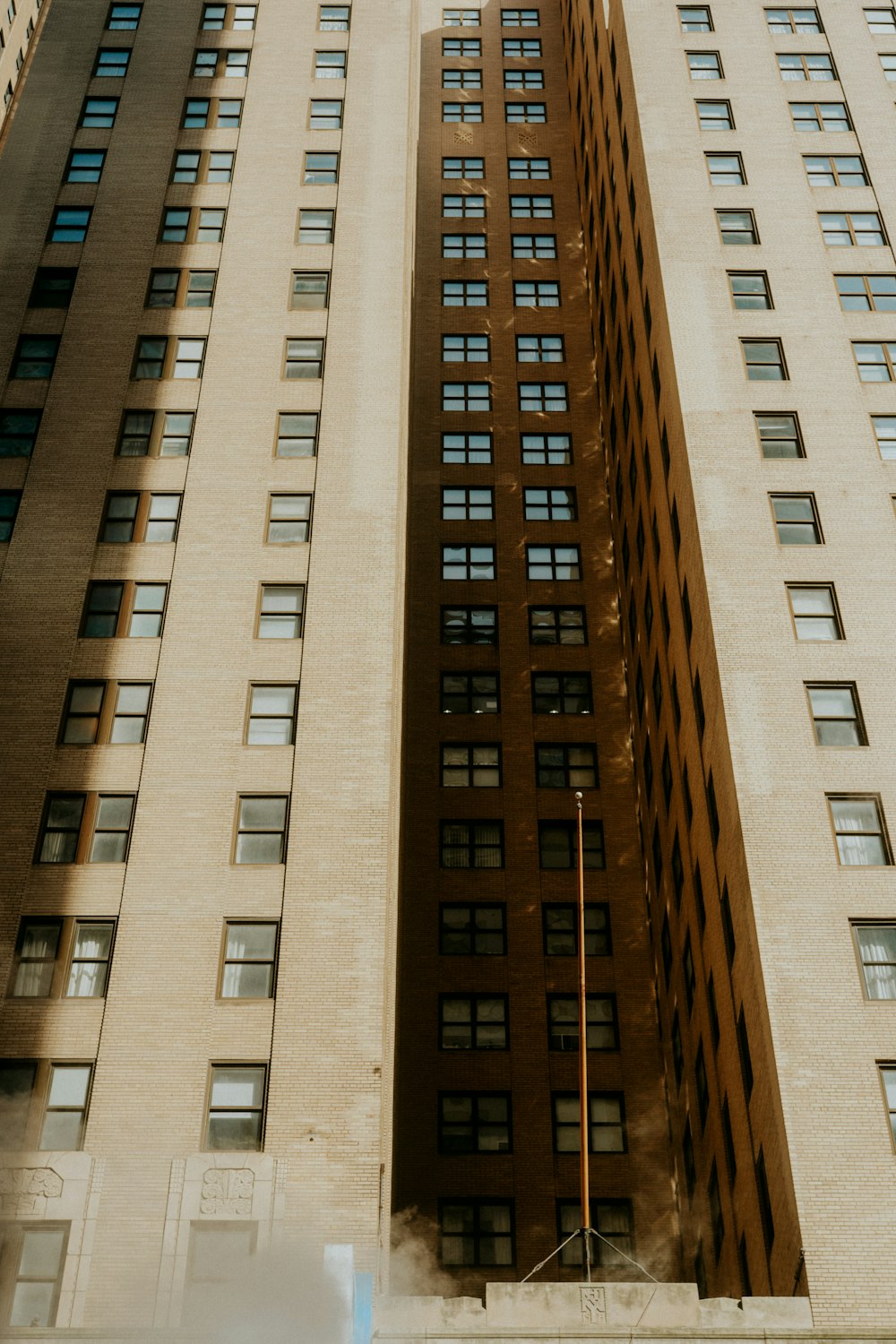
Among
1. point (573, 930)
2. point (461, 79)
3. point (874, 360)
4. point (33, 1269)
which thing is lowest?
point (33, 1269)

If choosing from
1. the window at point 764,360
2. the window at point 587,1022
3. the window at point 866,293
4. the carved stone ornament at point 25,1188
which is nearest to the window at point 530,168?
the window at point 866,293

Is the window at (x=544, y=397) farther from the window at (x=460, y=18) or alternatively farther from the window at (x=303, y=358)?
the window at (x=460, y=18)

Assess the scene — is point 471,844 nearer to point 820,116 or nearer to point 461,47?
point 820,116

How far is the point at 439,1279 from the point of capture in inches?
1340

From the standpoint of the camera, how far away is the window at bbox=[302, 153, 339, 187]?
43.2 metres

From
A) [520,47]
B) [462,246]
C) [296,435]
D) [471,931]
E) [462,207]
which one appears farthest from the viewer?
[520,47]

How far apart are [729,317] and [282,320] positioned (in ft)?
43.8

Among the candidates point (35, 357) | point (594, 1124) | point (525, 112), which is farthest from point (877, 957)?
point (525, 112)

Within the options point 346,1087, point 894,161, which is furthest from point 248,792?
point 894,161

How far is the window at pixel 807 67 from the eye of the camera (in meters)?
44.3

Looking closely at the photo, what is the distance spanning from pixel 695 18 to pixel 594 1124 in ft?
125

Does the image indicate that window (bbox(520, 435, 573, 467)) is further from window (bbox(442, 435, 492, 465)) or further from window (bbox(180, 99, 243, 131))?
window (bbox(180, 99, 243, 131))

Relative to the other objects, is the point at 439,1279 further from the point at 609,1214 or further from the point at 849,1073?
the point at 849,1073

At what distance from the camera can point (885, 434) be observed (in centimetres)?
3506
